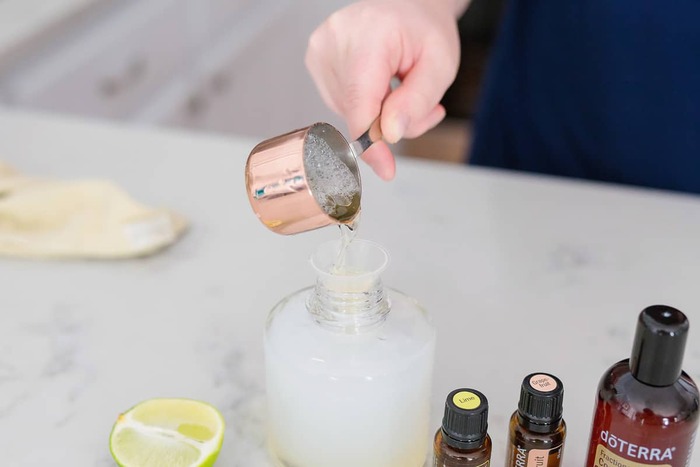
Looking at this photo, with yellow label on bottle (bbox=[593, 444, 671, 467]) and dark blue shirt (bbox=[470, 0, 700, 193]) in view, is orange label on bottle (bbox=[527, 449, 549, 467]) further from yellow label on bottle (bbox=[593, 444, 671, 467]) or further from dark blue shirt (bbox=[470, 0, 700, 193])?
dark blue shirt (bbox=[470, 0, 700, 193])

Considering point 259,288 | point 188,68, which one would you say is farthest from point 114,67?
point 259,288

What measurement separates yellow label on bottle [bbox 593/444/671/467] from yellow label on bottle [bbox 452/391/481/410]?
9 cm

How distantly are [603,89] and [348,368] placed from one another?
634 millimetres

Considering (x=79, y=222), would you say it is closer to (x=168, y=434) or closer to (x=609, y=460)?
(x=168, y=434)

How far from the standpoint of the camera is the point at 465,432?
542mm

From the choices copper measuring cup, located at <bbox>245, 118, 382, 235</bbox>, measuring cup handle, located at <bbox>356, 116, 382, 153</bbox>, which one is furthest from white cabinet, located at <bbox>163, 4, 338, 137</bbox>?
copper measuring cup, located at <bbox>245, 118, 382, 235</bbox>

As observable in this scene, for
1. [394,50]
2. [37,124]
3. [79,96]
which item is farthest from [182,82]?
[394,50]

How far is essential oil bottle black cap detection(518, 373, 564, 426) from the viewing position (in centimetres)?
55

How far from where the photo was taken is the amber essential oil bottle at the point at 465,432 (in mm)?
540

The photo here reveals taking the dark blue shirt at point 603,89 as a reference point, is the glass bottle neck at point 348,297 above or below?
above

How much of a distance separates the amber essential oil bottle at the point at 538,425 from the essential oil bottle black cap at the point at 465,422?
0.10ft

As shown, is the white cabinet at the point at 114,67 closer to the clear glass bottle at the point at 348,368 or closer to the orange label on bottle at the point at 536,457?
the clear glass bottle at the point at 348,368

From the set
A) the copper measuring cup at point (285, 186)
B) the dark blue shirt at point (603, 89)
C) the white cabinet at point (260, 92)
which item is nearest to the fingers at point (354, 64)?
the copper measuring cup at point (285, 186)

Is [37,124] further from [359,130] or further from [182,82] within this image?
[182,82]
